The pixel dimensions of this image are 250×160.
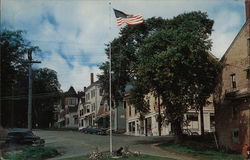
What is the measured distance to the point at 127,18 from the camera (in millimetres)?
30172

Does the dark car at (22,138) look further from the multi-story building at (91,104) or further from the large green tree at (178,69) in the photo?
the multi-story building at (91,104)

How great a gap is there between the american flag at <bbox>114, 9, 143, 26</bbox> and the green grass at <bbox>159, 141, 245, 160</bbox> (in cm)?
1157

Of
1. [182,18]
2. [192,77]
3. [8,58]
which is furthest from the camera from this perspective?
[182,18]

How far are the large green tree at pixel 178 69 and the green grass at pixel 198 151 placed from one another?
2185 mm

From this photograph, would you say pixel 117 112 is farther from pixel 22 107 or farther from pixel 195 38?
pixel 195 38

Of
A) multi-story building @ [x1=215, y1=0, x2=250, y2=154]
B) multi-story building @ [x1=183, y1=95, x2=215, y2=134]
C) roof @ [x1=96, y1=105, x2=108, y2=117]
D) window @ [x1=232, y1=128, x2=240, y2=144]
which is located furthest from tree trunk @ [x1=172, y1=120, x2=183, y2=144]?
roof @ [x1=96, y1=105, x2=108, y2=117]

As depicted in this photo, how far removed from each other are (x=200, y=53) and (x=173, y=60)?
2.79m

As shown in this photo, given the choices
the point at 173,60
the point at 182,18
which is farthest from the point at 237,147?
the point at 182,18

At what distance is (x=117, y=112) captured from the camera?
76500 millimetres

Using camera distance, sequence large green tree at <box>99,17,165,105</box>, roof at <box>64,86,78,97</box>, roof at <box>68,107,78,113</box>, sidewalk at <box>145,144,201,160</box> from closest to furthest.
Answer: sidewalk at <box>145,144,201,160</box>, large green tree at <box>99,17,165,105</box>, roof at <box>68,107,78,113</box>, roof at <box>64,86,78,97</box>

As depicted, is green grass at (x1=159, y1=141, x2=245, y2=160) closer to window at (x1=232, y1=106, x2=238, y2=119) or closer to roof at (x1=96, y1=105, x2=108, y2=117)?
window at (x1=232, y1=106, x2=238, y2=119)

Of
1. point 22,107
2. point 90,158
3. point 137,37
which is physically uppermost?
point 137,37

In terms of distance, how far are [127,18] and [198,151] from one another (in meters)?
Answer: 12.7

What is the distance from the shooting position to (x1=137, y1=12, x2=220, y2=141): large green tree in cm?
3553
